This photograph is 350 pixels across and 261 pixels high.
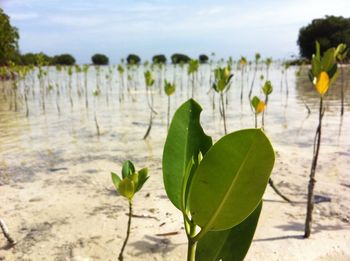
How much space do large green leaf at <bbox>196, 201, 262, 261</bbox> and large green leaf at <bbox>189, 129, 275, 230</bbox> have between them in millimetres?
214

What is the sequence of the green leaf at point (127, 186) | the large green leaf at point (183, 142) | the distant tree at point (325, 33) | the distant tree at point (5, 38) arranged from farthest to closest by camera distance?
the distant tree at point (325, 33), the distant tree at point (5, 38), the green leaf at point (127, 186), the large green leaf at point (183, 142)

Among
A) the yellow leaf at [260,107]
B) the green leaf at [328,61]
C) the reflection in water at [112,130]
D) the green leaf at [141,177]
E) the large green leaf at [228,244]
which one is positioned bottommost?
the reflection in water at [112,130]

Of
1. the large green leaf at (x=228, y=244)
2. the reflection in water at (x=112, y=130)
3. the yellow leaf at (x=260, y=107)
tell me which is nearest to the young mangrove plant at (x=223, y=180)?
the large green leaf at (x=228, y=244)

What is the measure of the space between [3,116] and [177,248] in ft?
23.0

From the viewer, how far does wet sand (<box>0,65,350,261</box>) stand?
86.0 inches

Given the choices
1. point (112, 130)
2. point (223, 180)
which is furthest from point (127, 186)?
point (112, 130)

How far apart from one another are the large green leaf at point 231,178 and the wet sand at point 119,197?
1439mm

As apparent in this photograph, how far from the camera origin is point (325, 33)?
42.0 m

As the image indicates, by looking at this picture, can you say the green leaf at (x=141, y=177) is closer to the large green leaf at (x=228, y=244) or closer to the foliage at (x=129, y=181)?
the foliage at (x=129, y=181)

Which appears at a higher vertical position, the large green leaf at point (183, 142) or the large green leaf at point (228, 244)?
the large green leaf at point (183, 142)

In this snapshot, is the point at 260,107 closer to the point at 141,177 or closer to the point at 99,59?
the point at 141,177

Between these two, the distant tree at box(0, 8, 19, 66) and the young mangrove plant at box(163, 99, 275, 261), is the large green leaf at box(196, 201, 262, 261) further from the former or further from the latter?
the distant tree at box(0, 8, 19, 66)

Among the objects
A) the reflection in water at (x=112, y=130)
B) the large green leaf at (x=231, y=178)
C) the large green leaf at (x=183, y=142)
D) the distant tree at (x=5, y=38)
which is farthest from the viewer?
the distant tree at (x=5, y=38)

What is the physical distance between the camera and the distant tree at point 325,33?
39850mm
